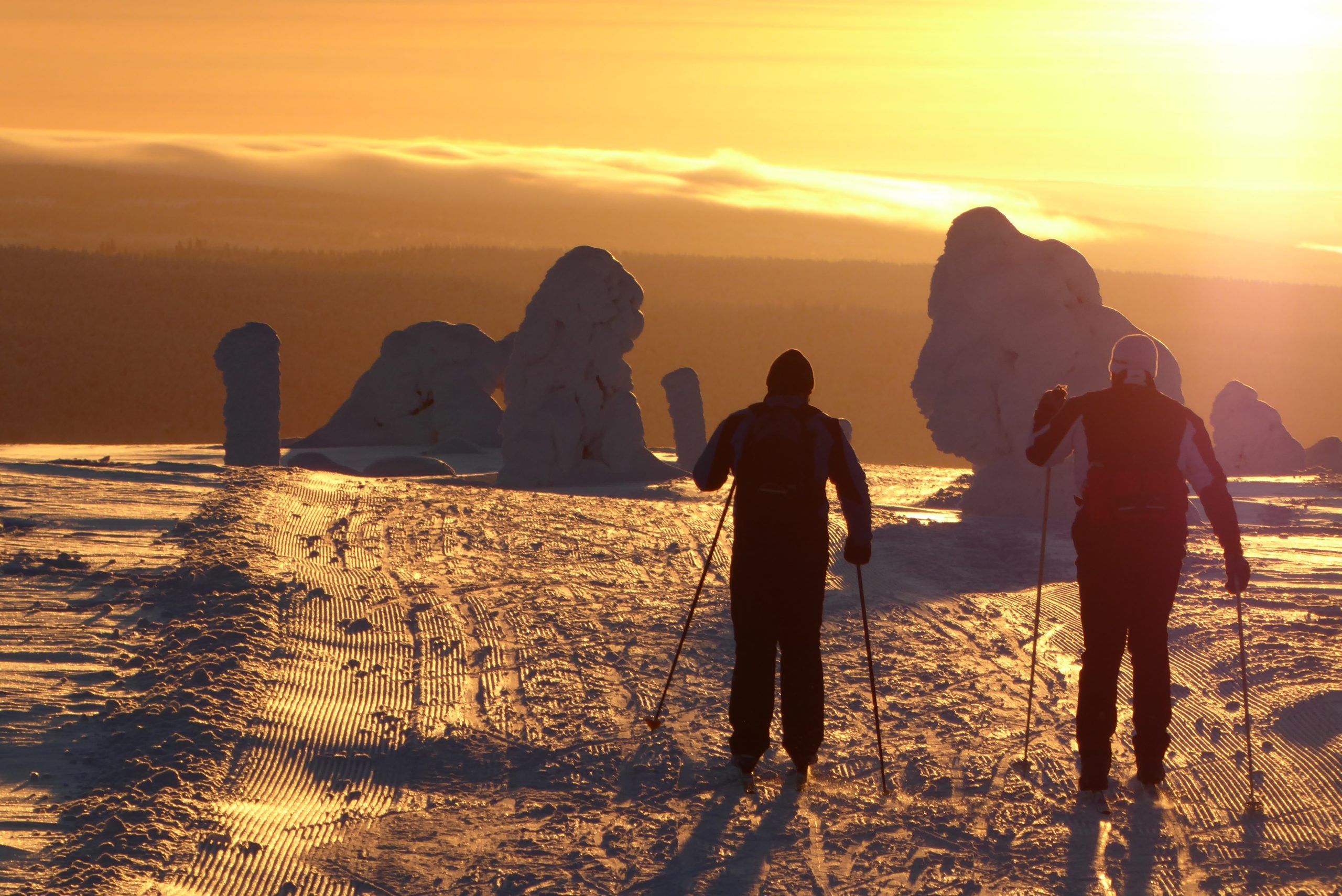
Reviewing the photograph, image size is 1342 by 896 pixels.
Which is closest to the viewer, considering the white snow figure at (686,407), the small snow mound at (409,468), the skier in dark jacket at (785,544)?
the skier in dark jacket at (785,544)

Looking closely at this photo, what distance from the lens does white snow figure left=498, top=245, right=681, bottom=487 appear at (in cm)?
2455

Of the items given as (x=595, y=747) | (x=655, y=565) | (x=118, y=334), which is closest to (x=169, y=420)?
(x=118, y=334)

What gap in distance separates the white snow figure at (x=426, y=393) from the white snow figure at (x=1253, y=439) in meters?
19.2

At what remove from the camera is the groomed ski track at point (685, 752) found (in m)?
5.15

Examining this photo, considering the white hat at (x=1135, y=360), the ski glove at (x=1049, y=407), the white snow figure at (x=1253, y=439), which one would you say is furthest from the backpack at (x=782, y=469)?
the white snow figure at (x=1253, y=439)

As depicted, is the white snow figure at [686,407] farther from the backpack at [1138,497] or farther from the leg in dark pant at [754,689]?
the backpack at [1138,497]

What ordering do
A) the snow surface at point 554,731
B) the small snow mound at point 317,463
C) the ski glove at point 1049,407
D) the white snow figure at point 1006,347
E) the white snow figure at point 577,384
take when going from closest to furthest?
the snow surface at point 554,731 < the ski glove at point 1049,407 < the white snow figure at point 1006,347 < the white snow figure at point 577,384 < the small snow mound at point 317,463

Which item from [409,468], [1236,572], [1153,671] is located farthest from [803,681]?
[409,468]

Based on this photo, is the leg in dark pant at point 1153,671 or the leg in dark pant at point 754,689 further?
the leg in dark pant at point 754,689

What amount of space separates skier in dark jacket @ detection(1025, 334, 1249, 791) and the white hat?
0.01 meters

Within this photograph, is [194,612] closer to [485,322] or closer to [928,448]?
[928,448]

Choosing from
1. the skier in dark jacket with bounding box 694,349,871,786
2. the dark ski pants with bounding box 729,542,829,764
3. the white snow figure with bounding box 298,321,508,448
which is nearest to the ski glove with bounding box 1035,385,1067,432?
the skier in dark jacket with bounding box 694,349,871,786

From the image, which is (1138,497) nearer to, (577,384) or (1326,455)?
(577,384)

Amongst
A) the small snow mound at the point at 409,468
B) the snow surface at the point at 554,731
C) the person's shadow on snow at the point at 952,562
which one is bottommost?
the small snow mound at the point at 409,468
